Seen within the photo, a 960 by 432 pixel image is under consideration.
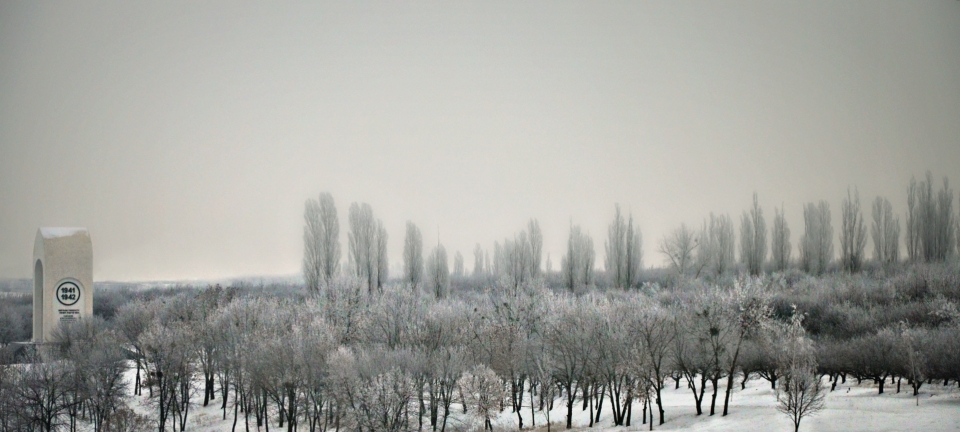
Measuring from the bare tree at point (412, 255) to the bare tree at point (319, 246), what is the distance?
12.7 metres

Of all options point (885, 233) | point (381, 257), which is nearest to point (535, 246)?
point (381, 257)

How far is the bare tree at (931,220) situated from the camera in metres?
68.2

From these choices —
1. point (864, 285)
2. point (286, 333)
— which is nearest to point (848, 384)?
point (864, 285)

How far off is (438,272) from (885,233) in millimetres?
49602

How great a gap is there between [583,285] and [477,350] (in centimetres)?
3298

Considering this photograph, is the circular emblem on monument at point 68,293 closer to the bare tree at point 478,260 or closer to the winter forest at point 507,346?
the winter forest at point 507,346

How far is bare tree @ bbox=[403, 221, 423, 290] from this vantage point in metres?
86.0

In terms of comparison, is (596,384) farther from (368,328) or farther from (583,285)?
(583,285)

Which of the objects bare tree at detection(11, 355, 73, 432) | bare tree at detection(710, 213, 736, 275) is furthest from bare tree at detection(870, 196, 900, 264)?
bare tree at detection(11, 355, 73, 432)

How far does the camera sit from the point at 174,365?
53.4m

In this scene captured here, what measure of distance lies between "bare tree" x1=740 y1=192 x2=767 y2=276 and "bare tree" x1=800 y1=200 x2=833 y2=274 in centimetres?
432

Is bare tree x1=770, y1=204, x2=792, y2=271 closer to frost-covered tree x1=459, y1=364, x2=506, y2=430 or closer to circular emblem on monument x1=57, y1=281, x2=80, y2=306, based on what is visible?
frost-covered tree x1=459, y1=364, x2=506, y2=430

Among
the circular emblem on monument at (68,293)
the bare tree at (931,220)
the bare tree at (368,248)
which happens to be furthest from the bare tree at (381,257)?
the bare tree at (931,220)

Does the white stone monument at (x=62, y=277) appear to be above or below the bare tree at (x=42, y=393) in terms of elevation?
above
